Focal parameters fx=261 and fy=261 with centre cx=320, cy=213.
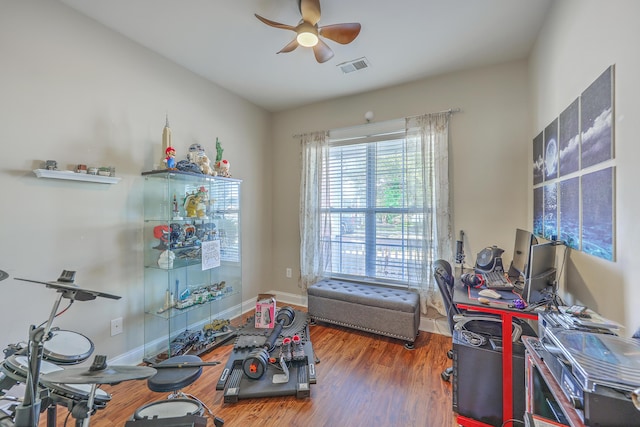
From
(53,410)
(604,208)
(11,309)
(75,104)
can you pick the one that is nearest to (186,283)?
(11,309)

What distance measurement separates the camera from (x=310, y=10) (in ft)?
5.95

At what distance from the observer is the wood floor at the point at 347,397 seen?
1687 millimetres

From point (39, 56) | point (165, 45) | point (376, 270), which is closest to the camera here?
point (39, 56)

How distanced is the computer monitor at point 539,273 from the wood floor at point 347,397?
0.95m

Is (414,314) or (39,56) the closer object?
(39,56)

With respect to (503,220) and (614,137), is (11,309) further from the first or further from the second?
(503,220)

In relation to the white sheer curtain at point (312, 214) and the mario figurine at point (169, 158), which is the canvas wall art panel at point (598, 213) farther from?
the mario figurine at point (169, 158)

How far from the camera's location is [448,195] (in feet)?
9.20

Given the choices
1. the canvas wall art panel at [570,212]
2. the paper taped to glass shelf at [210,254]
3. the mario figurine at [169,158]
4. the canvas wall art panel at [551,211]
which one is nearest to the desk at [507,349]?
the canvas wall art panel at [570,212]

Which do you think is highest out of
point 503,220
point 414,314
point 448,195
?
point 448,195

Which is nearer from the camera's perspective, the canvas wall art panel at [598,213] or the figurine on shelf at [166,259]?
the canvas wall art panel at [598,213]

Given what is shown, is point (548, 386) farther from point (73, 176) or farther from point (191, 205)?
point (73, 176)

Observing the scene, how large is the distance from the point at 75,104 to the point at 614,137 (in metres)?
3.26

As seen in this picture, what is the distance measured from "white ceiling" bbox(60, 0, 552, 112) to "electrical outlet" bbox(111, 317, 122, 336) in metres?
2.42
